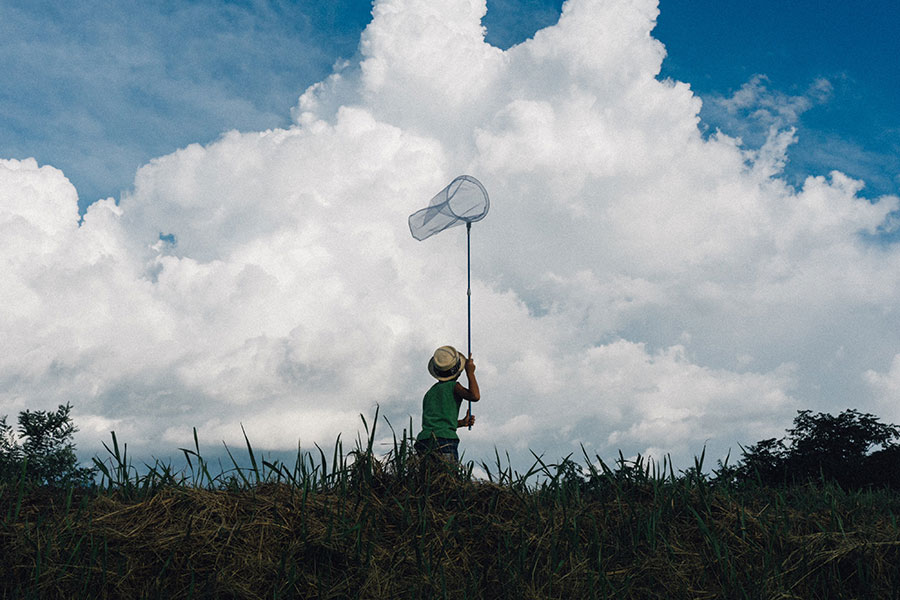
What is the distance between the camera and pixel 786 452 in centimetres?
2017

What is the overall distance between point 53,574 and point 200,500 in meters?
1.06

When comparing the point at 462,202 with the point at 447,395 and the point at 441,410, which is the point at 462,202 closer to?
the point at 447,395

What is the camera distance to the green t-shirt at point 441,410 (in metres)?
9.38

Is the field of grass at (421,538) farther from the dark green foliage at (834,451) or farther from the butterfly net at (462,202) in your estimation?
the dark green foliage at (834,451)

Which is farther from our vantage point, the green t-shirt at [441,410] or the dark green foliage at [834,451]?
the dark green foliage at [834,451]

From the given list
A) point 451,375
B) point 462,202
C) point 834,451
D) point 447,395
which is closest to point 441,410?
point 447,395

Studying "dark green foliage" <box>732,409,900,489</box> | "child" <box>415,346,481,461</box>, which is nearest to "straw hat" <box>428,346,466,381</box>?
"child" <box>415,346,481,461</box>

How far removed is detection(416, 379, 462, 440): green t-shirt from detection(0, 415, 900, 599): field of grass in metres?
2.81

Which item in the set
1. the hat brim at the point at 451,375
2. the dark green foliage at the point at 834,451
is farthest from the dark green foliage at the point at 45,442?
the dark green foliage at the point at 834,451

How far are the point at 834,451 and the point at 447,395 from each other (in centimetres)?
1496

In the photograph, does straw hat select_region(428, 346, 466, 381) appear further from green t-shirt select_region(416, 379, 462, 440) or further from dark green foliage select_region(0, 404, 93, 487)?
dark green foliage select_region(0, 404, 93, 487)

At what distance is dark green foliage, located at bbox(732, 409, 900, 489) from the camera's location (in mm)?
18994

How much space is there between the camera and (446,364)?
973 centimetres

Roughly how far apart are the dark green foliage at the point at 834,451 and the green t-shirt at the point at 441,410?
1216 cm
